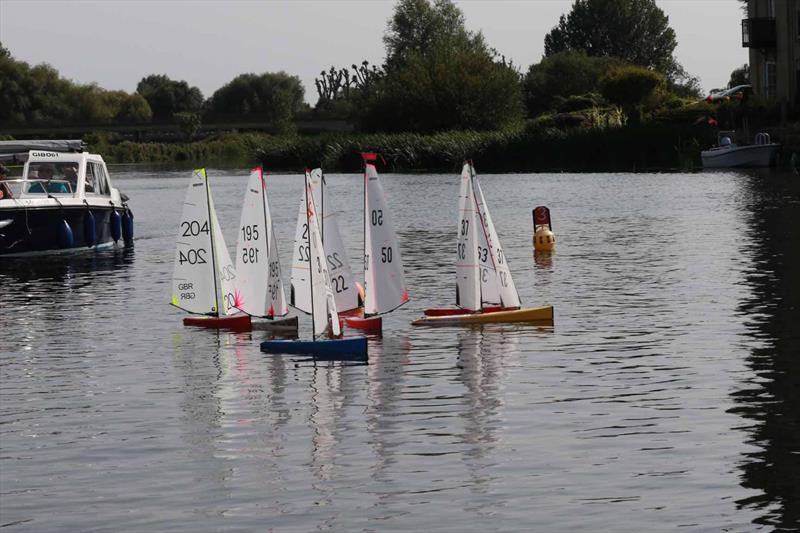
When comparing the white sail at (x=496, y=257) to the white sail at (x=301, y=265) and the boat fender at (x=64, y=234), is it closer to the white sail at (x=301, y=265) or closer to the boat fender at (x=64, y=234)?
the white sail at (x=301, y=265)

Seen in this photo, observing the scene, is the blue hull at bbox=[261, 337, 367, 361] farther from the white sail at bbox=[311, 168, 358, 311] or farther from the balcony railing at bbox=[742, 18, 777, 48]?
the balcony railing at bbox=[742, 18, 777, 48]

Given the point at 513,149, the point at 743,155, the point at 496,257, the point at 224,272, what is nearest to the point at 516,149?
the point at 513,149

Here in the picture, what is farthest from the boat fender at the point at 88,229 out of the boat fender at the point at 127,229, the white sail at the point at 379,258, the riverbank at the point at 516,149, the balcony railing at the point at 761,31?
the balcony railing at the point at 761,31

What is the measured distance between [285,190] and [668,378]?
71.5 m

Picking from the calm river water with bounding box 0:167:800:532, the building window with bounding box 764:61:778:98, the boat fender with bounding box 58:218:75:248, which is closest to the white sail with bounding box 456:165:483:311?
the calm river water with bounding box 0:167:800:532

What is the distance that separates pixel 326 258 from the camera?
2648 cm

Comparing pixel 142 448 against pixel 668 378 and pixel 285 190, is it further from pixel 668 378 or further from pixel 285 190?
pixel 285 190

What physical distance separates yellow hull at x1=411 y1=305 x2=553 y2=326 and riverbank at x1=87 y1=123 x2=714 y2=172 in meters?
70.0

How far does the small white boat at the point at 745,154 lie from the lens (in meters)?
89.6

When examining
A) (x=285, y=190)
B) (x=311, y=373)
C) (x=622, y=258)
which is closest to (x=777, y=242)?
(x=622, y=258)

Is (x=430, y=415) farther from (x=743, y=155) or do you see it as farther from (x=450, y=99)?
(x=450, y=99)

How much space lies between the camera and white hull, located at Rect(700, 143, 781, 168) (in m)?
89.5

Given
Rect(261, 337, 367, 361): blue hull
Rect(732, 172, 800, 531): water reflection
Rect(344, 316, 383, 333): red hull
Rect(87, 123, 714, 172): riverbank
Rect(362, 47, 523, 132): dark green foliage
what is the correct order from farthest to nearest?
1. Rect(362, 47, 523, 132): dark green foliage
2. Rect(87, 123, 714, 172): riverbank
3. Rect(344, 316, 383, 333): red hull
4. Rect(261, 337, 367, 361): blue hull
5. Rect(732, 172, 800, 531): water reflection

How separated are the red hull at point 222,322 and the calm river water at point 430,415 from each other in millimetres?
417
